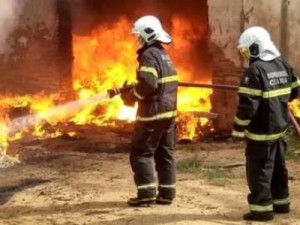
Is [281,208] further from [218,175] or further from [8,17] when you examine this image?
[8,17]

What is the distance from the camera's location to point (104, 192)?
685cm

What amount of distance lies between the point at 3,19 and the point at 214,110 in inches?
180

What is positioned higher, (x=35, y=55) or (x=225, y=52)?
(x=35, y=55)

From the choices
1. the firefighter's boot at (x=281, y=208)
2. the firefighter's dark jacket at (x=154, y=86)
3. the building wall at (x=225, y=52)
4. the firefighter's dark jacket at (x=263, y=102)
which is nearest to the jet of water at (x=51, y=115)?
the building wall at (x=225, y=52)

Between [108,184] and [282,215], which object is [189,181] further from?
[282,215]

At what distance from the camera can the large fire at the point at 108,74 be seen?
1139cm

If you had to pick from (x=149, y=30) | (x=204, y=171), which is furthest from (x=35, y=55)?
(x=149, y=30)

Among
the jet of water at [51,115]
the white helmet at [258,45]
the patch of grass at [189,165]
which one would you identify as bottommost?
the patch of grass at [189,165]

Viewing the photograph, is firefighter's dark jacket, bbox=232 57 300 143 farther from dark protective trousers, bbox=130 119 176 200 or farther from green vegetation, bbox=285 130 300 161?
→ green vegetation, bbox=285 130 300 161

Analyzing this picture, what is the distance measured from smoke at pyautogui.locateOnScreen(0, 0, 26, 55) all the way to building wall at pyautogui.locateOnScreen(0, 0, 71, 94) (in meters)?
0.08

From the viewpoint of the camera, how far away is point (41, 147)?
9.55 meters

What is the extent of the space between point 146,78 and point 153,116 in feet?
1.44

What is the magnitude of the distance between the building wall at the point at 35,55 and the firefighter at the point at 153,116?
5.64 m

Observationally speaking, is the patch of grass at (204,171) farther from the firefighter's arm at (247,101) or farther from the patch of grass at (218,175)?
the firefighter's arm at (247,101)
